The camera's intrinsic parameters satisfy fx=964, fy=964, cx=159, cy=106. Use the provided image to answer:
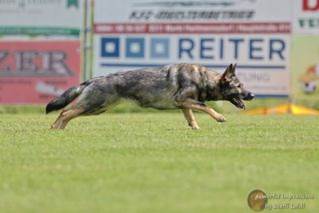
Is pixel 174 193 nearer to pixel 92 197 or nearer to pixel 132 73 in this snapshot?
pixel 92 197

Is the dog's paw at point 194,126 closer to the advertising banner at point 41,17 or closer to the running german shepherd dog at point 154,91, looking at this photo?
the running german shepherd dog at point 154,91

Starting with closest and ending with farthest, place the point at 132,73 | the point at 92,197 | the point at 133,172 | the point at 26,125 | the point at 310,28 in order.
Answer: the point at 92,197 < the point at 133,172 < the point at 132,73 < the point at 26,125 < the point at 310,28

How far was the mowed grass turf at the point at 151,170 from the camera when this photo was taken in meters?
7.46

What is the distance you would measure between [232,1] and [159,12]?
1999 millimetres

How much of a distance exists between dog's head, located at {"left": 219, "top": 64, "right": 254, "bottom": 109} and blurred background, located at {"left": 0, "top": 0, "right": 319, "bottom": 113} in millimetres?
9218

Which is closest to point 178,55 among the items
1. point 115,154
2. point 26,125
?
point 26,125

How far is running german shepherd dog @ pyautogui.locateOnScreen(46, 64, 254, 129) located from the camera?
14828 mm

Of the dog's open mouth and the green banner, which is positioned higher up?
the green banner

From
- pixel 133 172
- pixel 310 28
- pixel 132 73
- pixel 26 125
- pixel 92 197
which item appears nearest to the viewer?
pixel 92 197

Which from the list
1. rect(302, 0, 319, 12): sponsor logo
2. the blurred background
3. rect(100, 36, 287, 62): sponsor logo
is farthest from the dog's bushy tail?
rect(302, 0, 319, 12): sponsor logo

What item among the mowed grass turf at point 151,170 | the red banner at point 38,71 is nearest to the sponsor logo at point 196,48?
the red banner at point 38,71

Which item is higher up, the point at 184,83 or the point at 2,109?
the point at 184,83

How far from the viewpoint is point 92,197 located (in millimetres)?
7684

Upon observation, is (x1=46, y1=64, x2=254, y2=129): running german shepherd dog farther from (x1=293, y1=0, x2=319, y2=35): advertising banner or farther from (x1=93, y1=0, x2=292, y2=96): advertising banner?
(x1=293, y1=0, x2=319, y2=35): advertising banner
